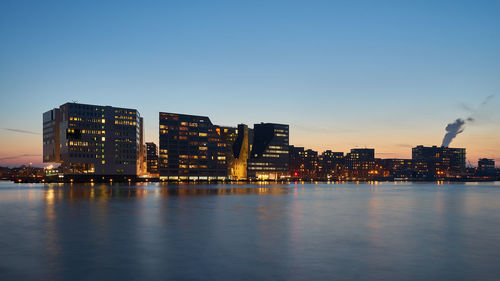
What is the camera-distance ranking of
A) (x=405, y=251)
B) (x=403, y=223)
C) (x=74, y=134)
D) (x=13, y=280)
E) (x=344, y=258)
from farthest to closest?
(x=74, y=134)
(x=403, y=223)
(x=405, y=251)
(x=344, y=258)
(x=13, y=280)

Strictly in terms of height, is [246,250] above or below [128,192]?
above

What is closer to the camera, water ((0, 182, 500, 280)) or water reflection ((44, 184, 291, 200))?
water ((0, 182, 500, 280))

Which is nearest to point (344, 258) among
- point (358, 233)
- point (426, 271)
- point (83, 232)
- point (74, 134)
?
point (426, 271)

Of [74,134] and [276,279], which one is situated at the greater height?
[74,134]

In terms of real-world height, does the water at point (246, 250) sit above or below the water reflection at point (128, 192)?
above

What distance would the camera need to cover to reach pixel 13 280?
17.3m

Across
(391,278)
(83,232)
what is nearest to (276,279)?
(391,278)

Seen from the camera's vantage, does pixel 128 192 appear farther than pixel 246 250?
Yes

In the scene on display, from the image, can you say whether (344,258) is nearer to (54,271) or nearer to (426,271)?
(426,271)

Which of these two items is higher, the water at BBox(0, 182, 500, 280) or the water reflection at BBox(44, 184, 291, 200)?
the water at BBox(0, 182, 500, 280)

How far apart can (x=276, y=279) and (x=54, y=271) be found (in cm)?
1006

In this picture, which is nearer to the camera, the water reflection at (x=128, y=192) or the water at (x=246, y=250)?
the water at (x=246, y=250)

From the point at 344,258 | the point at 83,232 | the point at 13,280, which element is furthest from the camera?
the point at 83,232

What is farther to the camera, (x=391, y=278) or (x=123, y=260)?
(x=123, y=260)
